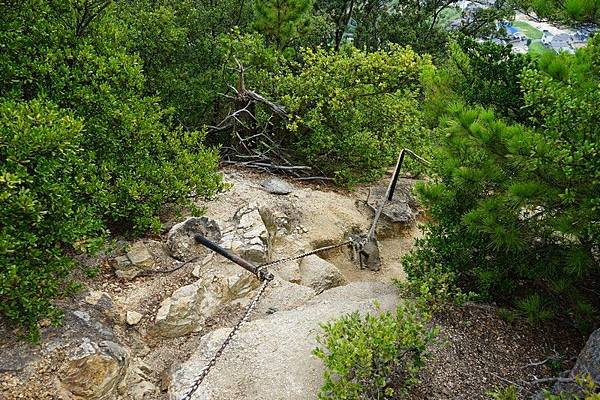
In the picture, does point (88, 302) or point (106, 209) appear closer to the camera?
point (88, 302)

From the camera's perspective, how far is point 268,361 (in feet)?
16.8

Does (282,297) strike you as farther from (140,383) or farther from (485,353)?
(485,353)

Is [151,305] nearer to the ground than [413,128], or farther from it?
nearer to the ground

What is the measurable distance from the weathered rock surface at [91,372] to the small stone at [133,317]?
65 cm

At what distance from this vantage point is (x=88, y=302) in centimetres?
563

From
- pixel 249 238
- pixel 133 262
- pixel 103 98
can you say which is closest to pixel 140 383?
pixel 133 262

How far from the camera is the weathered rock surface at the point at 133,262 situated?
6398 millimetres

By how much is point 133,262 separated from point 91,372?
186 centimetres

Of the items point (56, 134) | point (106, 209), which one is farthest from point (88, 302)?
point (56, 134)

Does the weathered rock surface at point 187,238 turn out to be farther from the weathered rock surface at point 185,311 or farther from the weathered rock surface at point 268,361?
the weathered rock surface at point 268,361

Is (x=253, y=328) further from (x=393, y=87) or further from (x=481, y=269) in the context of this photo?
(x=393, y=87)

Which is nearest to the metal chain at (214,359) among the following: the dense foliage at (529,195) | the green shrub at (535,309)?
the dense foliage at (529,195)

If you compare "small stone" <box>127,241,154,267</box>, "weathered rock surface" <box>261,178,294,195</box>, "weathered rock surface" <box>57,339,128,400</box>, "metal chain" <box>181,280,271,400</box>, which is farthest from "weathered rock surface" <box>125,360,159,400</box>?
"weathered rock surface" <box>261,178,294,195</box>

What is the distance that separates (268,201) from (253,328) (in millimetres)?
3923
